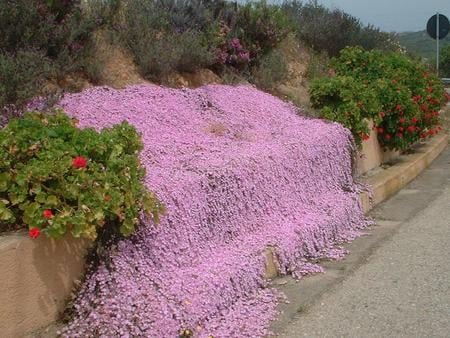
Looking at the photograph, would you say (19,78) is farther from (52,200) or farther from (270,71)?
(270,71)

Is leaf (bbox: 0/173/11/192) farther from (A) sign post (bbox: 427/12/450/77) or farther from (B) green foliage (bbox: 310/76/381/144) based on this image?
(A) sign post (bbox: 427/12/450/77)

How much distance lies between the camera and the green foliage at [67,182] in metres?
3.38

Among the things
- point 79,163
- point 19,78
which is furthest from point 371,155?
point 79,163

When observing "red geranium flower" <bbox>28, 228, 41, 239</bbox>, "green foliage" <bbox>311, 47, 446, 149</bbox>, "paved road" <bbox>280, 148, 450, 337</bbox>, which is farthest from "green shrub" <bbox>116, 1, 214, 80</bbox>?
"red geranium flower" <bbox>28, 228, 41, 239</bbox>

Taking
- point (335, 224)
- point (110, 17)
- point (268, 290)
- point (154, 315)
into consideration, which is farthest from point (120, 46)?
point (154, 315)

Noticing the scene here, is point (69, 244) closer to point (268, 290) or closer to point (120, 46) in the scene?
point (268, 290)

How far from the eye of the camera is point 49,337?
3.47 metres

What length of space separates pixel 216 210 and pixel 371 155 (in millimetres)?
4020

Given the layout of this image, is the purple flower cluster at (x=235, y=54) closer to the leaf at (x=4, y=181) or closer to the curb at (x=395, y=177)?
the curb at (x=395, y=177)

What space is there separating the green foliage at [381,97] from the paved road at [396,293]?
1377mm

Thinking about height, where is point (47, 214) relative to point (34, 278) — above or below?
above

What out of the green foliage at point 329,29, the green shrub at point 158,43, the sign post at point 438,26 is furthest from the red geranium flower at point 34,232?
the sign post at point 438,26

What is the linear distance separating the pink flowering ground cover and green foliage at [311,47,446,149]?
416mm

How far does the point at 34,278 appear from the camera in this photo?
3375 millimetres
